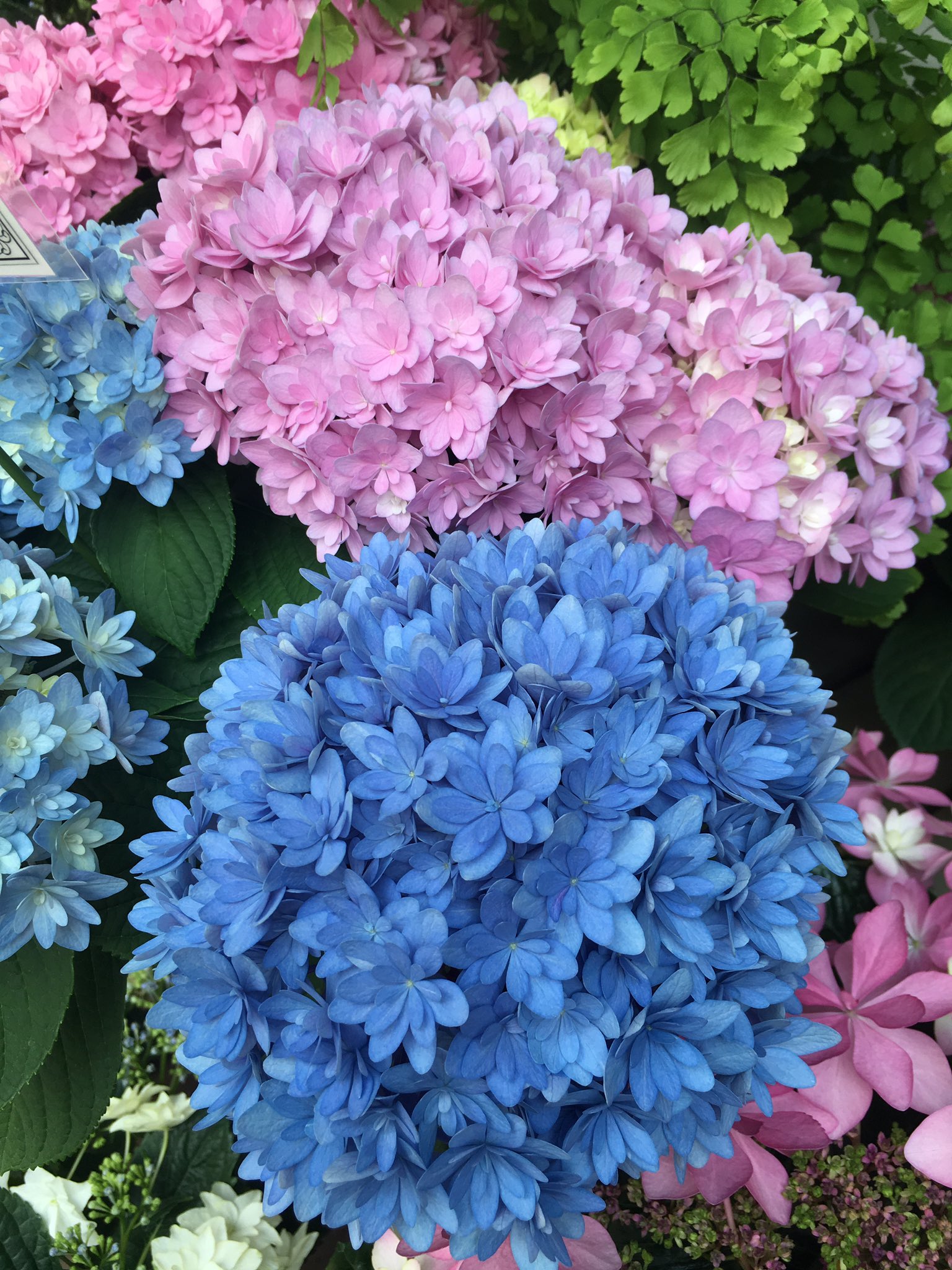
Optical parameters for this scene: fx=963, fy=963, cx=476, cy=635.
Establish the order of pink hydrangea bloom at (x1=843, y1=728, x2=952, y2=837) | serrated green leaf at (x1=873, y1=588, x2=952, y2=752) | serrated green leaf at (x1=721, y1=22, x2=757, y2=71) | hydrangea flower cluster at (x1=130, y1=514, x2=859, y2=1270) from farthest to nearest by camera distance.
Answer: serrated green leaf at (x1=873, y1=588, x2=952, y2=752)
pink hydrangea bloom at (x1=843, y1=728, x2=952, y2=837)
serrated green leaf at (x1=721, y1=22, x2=757, y2=71)
hydrangea flower cluster at (x1=130, y1=514, x2=859, y2=1270)

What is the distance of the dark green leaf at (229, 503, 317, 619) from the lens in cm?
75

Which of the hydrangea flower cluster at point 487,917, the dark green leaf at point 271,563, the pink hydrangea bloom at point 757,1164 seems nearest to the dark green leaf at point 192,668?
the dark green leaf at point 271,563

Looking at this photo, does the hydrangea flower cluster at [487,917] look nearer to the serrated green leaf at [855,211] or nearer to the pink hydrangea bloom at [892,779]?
the pink hydrangea bloom at [892,779]

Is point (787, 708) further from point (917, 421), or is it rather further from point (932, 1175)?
point (917, 421)

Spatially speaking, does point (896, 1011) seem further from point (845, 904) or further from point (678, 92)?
point (678, 92)

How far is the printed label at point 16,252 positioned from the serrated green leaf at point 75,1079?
0.47m

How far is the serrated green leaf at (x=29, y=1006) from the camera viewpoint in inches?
23.9

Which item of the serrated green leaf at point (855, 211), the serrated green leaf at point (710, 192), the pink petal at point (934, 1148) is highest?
the serrated green leaf at point (855, 211)

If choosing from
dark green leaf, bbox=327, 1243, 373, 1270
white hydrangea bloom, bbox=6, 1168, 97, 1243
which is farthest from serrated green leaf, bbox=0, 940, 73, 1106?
dark green leaf, bbox=327, 1243, 373, 1270

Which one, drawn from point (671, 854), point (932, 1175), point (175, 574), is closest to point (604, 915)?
point (671, 854)

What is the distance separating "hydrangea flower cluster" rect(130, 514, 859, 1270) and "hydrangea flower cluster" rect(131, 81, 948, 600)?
0.64 ft

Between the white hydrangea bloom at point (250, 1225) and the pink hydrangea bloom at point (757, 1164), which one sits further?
the white hydrangea bloom at point (250, 1225)

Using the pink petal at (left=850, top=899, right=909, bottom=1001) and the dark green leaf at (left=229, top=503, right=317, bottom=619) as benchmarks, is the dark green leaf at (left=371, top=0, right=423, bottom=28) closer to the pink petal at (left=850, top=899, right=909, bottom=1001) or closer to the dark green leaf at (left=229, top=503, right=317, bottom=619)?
the dark green leaf at (left=229, top=503, right=317, bottom=619)

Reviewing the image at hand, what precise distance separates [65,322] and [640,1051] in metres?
0.57
